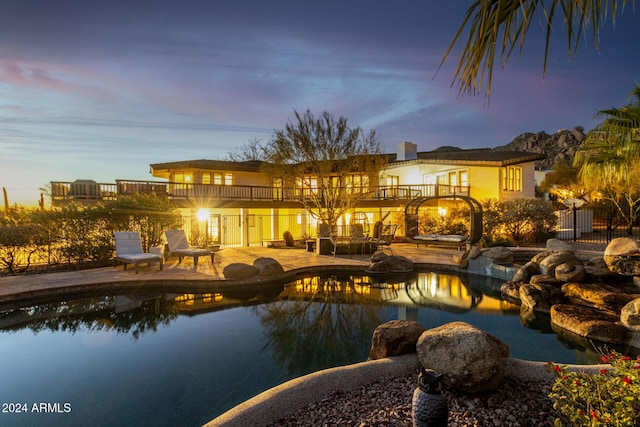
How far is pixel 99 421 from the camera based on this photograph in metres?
3.22

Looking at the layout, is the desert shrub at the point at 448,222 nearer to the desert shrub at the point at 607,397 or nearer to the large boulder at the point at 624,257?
the large boulder at the point at 624,257

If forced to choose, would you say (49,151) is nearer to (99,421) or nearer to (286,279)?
(286,279)

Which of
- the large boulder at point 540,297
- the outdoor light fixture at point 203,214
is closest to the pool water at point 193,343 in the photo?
the large boulder at point 540,297

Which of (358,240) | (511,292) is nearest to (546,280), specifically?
(511,292)

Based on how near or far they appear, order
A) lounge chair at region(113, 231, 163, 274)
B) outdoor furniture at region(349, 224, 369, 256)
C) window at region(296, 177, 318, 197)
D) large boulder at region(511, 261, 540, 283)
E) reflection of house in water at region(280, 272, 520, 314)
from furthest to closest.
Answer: window at region(296, 177, 318, 197), outdoor furniture at region(349, 224, 369, 256), lounge chair at region(113, 231, 163, 274), large boulder at region(511, 261, 540, 283), reflection of house in water at region(280, 272, 520, 314)

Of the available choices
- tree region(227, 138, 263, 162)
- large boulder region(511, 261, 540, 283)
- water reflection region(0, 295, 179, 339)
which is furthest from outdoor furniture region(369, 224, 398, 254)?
tree region(227, 138, 263, 162)

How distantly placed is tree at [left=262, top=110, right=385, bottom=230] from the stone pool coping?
556 inches

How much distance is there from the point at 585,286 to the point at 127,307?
8.95 meters

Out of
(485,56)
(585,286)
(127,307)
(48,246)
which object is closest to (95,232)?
(48,246)

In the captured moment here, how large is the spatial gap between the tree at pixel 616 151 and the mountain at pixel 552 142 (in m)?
45.8

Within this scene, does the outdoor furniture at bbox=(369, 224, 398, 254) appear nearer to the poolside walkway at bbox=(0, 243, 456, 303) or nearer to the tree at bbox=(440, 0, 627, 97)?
the poolside walkway at bbox=(0, 243, 456, 303)

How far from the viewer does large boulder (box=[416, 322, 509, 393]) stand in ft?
9.68

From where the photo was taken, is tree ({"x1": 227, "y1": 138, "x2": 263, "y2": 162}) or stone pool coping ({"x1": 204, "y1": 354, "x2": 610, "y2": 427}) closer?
stone pool coping ({"x1": 204, "y1": 354, "x2": 610, "y2": 427})

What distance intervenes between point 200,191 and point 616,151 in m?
17.9
